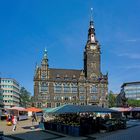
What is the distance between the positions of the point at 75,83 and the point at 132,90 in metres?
82.8

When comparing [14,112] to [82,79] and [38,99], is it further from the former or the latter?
[82,79]

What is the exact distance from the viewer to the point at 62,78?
109 m

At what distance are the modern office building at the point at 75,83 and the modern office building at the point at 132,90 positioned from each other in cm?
7444

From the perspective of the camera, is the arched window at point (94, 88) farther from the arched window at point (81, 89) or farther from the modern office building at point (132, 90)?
the modern office building at point (132, 90)

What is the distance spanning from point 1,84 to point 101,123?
376ft

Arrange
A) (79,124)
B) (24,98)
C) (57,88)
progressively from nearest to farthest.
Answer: (79,124) < (57,88) < (24,98)

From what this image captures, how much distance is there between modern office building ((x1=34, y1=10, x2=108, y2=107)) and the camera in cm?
10506

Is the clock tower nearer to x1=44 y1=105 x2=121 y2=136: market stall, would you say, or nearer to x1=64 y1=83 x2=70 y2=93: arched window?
x1=64 y1=83 x2=70 y2=93: arched window

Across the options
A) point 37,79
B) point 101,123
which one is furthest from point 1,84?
point 101,123

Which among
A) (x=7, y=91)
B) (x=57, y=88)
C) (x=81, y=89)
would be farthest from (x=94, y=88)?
(x=7, y=91)

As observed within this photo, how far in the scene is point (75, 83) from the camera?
110m

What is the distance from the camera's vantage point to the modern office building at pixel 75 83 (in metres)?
105

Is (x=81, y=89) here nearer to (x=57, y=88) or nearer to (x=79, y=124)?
(x=57, y=88)

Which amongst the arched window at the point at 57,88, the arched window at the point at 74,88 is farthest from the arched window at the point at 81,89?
the arched window at the point at 57,88
